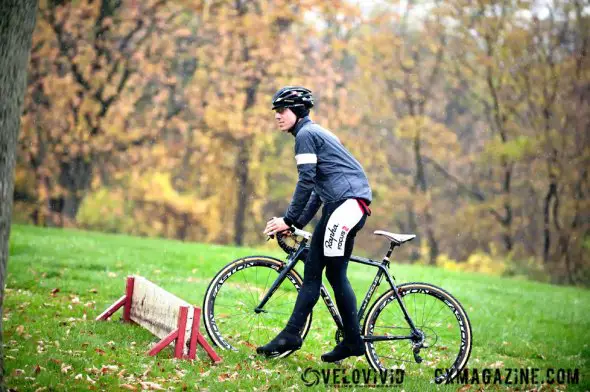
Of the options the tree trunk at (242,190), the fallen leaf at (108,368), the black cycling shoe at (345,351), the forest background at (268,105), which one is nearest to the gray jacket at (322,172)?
the black cycling shoe at (345,351)

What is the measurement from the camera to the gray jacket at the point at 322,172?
5.75 metres

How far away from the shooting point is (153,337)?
682 cm

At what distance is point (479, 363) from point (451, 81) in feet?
74.9

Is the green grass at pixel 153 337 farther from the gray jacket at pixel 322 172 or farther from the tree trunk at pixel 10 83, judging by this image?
the gray jacket at pixel 322 172

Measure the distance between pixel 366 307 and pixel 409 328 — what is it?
1.44 ft

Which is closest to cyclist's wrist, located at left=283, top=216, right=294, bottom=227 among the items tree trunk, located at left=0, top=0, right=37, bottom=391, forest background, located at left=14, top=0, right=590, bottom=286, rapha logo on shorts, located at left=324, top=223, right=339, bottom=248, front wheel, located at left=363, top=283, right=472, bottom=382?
rapha logo on shorts, located at left=324, top=223, right=339, bottom=248

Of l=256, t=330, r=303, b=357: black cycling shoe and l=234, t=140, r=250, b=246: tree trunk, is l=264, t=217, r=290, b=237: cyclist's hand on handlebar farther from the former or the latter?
l=234, t=140, r=250, b=246: tree trunk

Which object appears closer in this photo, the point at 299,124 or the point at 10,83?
the point at 10,83

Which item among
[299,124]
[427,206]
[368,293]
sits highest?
[299,124]

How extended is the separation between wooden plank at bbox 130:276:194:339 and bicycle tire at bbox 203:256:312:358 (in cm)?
28

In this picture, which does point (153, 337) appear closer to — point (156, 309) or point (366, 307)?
point (156, 309)

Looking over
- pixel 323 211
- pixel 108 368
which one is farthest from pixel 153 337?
pixel 323 211

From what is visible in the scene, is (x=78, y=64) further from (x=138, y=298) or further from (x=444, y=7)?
(x=138, y=298)

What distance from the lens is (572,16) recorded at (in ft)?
75.9
